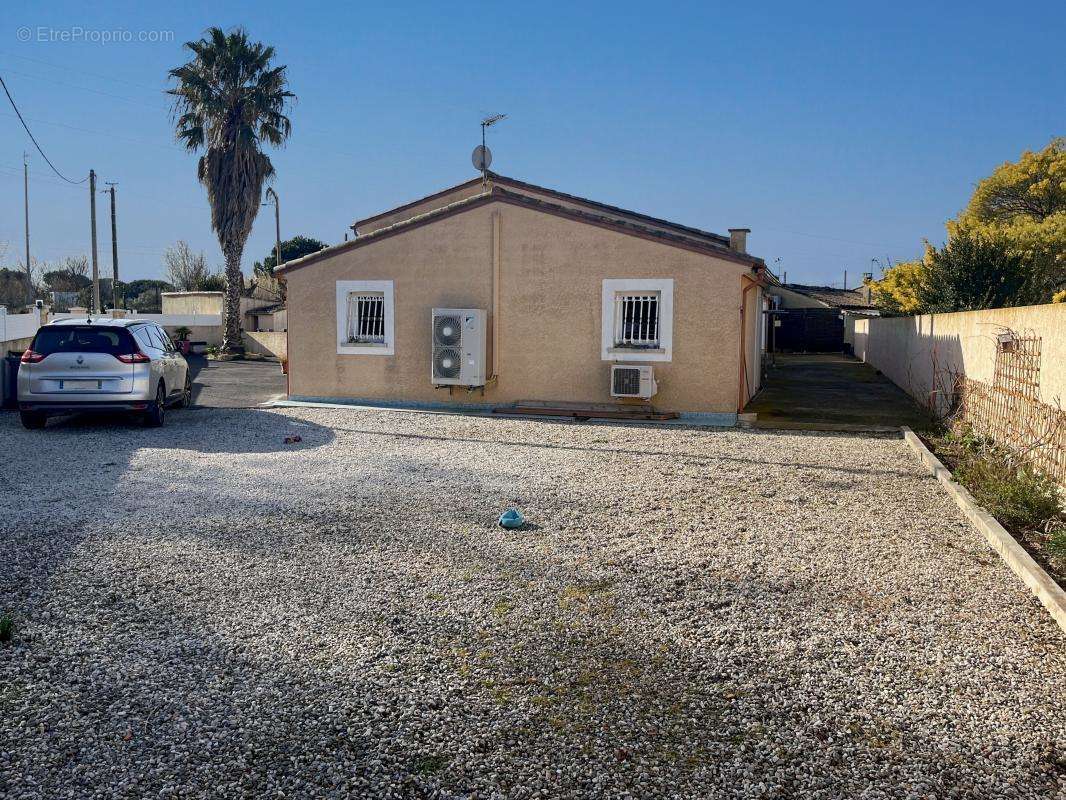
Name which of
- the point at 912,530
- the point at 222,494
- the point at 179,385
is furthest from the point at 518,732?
the point at 179,385

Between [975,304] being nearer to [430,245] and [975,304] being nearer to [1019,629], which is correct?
[430,245]

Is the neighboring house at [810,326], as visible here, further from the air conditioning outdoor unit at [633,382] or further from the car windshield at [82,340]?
the car windshield at [82,340]

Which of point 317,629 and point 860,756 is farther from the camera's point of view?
point 317,629

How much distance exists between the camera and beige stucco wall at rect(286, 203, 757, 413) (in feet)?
44.6

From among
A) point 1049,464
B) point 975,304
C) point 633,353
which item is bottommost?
point 1049,464

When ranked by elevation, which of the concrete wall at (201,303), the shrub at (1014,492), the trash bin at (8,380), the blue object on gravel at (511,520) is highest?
the concrete wall at (201,303)

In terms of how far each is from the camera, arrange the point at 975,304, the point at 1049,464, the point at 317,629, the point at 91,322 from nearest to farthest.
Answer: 1. the point at 317,629
2. the point at 1049,464
3. the point at 91,322
4. the point at 975,304

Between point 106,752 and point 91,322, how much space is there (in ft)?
33.1

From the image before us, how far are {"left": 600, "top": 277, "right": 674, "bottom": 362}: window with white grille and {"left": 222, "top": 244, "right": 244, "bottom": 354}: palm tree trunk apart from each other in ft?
66.4

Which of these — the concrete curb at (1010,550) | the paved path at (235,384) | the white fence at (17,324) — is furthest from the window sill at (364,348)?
the white fence at (17,324)

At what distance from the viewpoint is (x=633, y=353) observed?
45.6 feet

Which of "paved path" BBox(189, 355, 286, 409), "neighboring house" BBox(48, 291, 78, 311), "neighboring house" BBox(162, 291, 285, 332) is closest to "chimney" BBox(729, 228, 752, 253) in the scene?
"paved path" BBox(189, 355, 286, 409)

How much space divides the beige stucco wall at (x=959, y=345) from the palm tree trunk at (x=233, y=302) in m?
21.9

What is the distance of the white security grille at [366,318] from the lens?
15.6 meters
